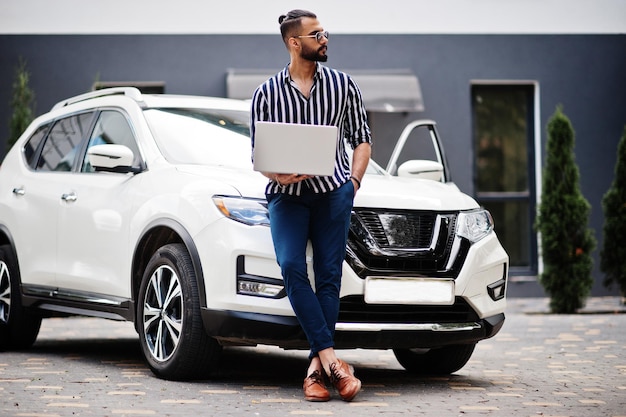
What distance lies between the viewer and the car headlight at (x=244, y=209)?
5734 mm

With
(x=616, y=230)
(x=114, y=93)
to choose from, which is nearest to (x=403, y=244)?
(x=114, y=93)

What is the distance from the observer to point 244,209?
5.77 metres

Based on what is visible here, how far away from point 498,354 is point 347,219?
3.10 meters

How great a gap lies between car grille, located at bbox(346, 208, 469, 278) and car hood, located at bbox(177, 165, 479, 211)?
5 cm

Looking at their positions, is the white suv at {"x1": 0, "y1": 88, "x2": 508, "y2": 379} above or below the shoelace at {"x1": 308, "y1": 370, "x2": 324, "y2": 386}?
above

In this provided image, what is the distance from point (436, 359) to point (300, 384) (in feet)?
3.58

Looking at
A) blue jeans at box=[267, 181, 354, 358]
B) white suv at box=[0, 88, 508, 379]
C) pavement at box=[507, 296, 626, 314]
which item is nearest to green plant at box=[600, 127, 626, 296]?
pavement at box=[507, 296, 626, 314]

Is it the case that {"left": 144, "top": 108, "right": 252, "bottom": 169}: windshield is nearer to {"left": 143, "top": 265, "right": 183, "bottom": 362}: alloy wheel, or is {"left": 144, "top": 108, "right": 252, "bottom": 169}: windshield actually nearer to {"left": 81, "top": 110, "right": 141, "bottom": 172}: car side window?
{"left": 81, "top": 110, "right": 141, "bottom": 172}: car side window

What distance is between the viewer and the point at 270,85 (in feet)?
19.0

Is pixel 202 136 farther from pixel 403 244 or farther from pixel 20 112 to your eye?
pixel 20 112

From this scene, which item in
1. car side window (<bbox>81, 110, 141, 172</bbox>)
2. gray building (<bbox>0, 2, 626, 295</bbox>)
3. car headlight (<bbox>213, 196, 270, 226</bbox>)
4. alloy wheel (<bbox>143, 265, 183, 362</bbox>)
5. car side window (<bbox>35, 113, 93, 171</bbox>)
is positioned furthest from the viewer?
gray building (<bbox>0, 2, 626, 295</bbox>)

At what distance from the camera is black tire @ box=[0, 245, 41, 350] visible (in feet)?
25.8

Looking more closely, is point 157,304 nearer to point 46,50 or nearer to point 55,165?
point 55,165

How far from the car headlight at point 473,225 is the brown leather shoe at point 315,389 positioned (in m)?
1.16
